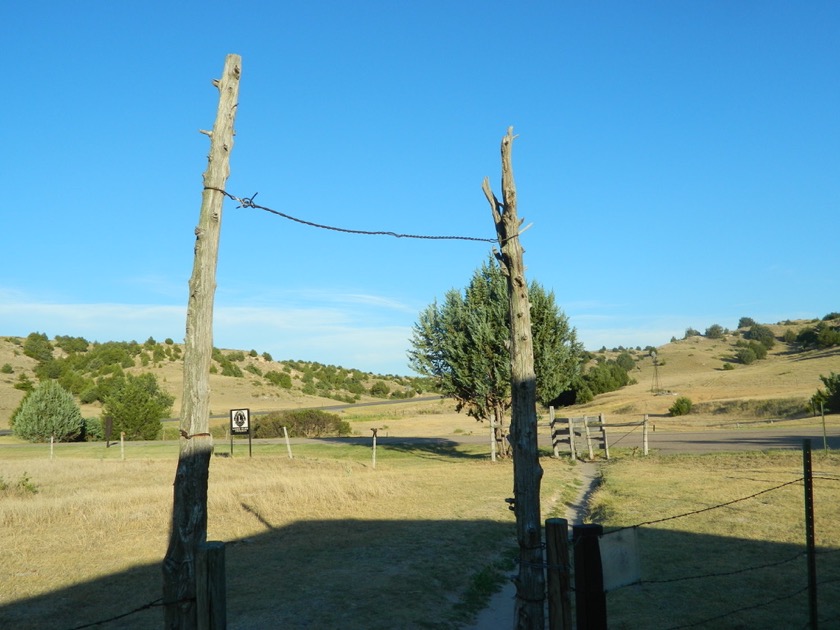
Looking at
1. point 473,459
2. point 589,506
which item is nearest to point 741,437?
point 473,459

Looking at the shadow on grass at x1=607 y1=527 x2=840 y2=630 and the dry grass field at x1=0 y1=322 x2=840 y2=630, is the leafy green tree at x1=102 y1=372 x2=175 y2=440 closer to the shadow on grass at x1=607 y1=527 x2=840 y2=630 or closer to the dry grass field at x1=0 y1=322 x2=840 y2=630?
the dry grass field at x1=0 y1=322 x2=840 y2=630

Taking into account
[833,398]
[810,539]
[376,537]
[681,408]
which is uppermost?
[810,539]

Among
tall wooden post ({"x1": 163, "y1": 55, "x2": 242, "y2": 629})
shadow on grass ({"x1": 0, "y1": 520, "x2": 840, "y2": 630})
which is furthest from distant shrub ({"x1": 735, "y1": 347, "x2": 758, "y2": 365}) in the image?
tall wooden post ({"x1": 163, "y1": 55, "x2": 242, "y2": 629})

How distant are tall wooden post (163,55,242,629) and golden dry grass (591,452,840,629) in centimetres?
483

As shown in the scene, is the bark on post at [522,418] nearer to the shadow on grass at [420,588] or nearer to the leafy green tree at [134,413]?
the shadow on grass at [420,588]

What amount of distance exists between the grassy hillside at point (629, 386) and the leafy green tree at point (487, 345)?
12.1 ft

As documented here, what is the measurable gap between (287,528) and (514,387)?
824cm

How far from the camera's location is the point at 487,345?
2628 centimetres

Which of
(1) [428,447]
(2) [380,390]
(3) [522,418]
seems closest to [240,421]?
(1) [428,447]

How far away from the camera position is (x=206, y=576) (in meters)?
4.70

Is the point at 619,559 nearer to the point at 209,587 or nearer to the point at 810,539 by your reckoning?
the point at 810,539

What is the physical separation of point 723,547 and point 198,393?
8805 millimetres

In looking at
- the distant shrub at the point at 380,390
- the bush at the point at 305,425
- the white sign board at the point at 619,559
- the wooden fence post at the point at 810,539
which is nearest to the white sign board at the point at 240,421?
the bush at the point at 305,425

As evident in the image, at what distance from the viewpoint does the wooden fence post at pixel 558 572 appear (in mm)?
5262
